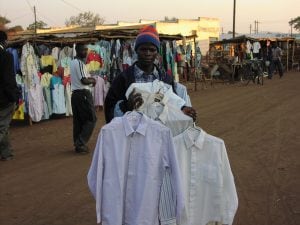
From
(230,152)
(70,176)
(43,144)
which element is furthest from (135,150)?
(43,144)

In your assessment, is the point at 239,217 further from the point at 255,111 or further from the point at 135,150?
the point at 255,111

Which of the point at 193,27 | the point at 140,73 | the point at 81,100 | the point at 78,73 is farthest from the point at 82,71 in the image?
the point at 193,27

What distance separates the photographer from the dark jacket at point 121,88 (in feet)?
11.0

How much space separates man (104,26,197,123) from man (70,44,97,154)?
4186 millimetres

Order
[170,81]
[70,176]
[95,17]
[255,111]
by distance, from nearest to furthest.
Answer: [170,81] < [70,176] < [255,111] < [95,17]

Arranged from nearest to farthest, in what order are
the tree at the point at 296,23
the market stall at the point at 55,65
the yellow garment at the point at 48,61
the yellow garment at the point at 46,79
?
the market stall at the point at 55,65 → the yellow garment at the point at 46,79 → the yellow garment at the point at 48,61 → the tree at the point at 296,23

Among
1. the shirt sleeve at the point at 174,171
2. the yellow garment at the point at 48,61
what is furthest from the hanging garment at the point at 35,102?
the shirt sleeve at the point at 174,171

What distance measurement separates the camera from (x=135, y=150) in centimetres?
300

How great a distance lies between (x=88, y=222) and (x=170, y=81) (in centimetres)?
209

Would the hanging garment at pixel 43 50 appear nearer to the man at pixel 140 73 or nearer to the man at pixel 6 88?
the man at pixel 6 88

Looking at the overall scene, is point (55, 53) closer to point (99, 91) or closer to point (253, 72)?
point (99, 91)

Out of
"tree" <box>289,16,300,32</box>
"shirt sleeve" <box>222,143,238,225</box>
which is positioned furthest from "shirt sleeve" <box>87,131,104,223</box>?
"tree" <box>289,16,300,32</box>

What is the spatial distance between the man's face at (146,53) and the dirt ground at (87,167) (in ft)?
7.03

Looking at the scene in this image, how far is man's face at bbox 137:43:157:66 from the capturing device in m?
3.29
